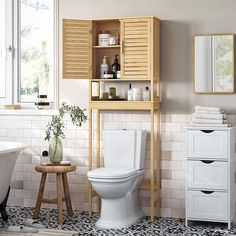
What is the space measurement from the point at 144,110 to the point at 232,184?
1182 mm

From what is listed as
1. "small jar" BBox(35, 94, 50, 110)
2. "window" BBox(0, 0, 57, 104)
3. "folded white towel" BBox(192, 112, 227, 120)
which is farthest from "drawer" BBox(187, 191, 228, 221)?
"window" BBox(0, 0, 57, 104)

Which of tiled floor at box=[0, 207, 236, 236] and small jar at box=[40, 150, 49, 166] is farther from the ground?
small jar at box=[40, 150, 49, 166]

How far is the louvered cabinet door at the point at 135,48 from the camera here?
567 centimetres

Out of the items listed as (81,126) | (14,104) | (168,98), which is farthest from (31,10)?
(168,98)

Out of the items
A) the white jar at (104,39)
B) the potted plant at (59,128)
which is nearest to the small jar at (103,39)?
the white jar at (104,39)

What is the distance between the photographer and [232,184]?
560 cm

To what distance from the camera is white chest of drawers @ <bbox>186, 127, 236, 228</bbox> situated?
5.41m

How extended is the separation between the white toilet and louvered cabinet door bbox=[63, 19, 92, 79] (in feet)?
2.24

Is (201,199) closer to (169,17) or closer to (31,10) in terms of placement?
(169,17)

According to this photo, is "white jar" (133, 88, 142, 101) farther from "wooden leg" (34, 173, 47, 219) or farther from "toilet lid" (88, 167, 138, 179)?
"wooden leg" (34, 173, 47, 219)

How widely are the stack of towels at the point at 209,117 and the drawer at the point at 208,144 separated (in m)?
0.07

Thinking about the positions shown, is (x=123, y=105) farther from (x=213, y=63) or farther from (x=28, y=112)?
(x=28, y=112)

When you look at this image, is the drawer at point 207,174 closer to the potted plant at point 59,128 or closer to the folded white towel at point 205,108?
the folded white towel at point 205,108

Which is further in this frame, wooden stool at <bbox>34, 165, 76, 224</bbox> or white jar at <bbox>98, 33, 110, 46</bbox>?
white jar at <bbox>98, 33, 110, 46</bbox>
